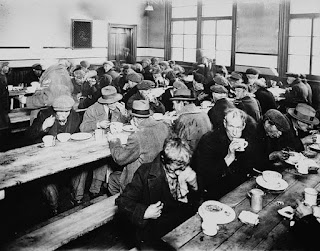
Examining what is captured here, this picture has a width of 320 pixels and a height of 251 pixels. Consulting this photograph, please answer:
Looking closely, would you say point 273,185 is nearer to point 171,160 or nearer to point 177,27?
point 171,160

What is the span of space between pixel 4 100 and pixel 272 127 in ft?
13.2

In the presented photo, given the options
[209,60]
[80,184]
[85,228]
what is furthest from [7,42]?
[85,228]

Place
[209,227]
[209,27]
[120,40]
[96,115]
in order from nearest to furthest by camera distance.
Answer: [209,227]
[96,115]
[209,27]
[120,40]

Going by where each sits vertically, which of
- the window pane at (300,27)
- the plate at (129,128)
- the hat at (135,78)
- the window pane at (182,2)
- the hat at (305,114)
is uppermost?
the window pane at (182,2)

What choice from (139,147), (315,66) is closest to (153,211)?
(139,147)

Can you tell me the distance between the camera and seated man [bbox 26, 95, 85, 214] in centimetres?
363

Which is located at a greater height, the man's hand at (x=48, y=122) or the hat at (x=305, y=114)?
the hat at (x=305, y=114)

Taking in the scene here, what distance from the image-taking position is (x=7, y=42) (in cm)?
880

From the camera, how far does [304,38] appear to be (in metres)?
7.94

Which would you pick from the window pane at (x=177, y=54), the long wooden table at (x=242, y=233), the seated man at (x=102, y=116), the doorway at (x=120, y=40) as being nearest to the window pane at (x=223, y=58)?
the window pane at (x=177, y=54)

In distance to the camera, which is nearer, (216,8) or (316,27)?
(316,27)

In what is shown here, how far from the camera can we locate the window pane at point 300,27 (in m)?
7.84

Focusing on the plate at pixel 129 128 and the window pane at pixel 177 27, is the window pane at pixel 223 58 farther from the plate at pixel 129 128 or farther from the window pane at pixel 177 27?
the plate at pixel 129 128

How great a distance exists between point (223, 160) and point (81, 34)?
8.58 metres
